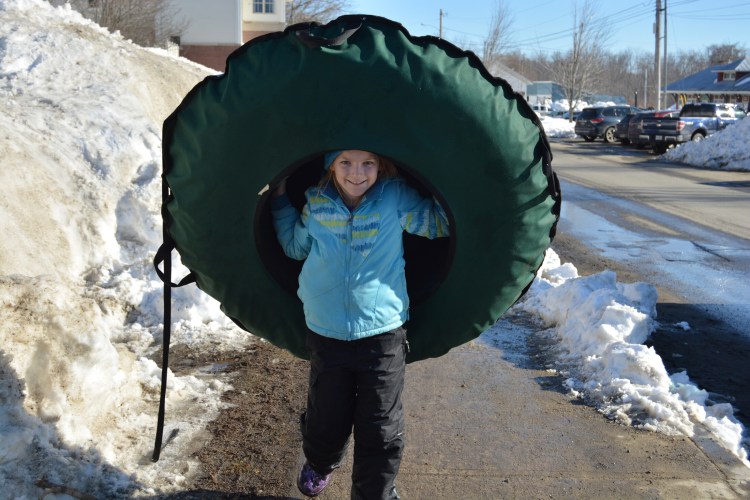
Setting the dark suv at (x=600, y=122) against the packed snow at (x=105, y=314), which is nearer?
the packed snow at (x=105, y=314)

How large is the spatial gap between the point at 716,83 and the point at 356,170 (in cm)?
8413

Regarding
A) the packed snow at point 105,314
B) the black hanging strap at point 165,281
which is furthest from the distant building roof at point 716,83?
the black hanging strap at point 165,281

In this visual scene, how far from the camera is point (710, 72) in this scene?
266 ft

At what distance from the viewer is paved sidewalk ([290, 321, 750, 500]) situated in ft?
11.8

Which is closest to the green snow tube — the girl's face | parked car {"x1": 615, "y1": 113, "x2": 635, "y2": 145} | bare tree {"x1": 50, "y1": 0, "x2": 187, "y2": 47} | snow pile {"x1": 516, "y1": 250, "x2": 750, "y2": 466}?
the girl's face

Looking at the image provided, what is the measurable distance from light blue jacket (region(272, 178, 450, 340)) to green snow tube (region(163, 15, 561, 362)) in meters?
0.18

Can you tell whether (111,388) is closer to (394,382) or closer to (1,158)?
(394,382)

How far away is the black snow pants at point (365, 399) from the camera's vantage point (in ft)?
10.2

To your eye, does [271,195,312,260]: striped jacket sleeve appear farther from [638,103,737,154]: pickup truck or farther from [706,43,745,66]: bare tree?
[706,43,745,66]: bare tree

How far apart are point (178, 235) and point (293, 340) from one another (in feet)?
2.20

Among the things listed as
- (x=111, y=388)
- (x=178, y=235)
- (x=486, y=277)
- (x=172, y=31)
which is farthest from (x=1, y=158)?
(x=172, y=31)

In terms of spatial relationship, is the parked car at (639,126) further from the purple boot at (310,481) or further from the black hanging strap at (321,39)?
the black hanging strap at (321,39)

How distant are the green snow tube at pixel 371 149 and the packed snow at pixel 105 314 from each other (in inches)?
35.6

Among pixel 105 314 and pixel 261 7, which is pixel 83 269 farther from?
pixel 261 7
